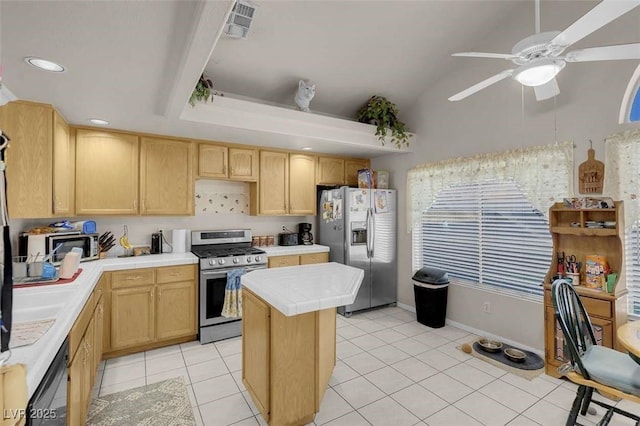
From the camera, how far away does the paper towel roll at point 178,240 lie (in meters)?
3.70

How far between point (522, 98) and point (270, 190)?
3.07m

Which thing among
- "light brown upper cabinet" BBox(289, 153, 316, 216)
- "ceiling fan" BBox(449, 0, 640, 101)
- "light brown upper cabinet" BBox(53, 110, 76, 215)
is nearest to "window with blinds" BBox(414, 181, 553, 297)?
"light brown upper cabinet" BBox(289, 153, 316, 216)

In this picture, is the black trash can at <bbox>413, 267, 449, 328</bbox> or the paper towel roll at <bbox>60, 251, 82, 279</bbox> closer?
the paper towel roll at <bbox>60, 251, 82, 279</bbox>

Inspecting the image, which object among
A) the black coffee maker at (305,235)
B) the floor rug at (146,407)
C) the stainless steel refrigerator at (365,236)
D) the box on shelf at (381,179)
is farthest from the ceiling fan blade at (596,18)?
the black coffee maker at (305,235)

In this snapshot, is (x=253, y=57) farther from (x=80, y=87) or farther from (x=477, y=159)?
(x=477, y=159)

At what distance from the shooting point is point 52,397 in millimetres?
1310

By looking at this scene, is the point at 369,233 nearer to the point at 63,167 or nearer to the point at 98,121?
the point at 98,121

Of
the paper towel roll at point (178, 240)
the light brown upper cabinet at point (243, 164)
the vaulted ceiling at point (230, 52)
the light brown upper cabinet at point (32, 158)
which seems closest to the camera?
the vaulted ceiling at point (230, 52)

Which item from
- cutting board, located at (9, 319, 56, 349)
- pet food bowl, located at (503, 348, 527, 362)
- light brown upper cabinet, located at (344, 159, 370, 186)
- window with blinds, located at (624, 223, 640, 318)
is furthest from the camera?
light brown upper cabinet, located at (344, 159, 370, 186)

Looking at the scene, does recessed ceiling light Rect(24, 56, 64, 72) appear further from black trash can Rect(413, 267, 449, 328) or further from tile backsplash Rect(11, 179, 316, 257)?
black trash can Rect(413, 267, 449, 328)

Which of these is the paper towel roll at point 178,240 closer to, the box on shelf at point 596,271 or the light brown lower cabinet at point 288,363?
the light brown lower cabinet at point 288,363

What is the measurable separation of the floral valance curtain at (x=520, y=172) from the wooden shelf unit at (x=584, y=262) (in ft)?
0.71

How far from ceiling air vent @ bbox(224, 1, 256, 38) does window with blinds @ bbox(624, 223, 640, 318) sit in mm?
3609

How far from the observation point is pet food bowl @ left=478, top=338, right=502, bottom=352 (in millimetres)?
3105
